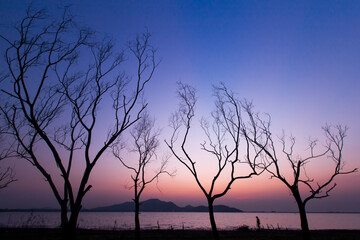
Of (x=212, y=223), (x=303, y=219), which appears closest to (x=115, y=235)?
(x=212, y=223)

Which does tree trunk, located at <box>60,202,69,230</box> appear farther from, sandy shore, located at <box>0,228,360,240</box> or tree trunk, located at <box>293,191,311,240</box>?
tree trunk, located at <box>293,191,311,240</box>

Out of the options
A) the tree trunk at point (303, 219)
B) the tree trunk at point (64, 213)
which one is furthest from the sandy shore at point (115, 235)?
the tree trunk at point (64, 213)

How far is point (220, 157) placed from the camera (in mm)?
18406

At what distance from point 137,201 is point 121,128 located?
40.7 ft

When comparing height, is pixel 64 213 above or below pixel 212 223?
above

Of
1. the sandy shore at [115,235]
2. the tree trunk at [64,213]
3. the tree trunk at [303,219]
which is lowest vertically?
the sandy shore at [115,235]

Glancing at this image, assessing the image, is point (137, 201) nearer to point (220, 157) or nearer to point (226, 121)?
point (220, 157)

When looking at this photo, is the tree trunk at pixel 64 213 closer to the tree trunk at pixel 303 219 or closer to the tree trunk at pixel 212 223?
the tree trunk at pixel 212 223

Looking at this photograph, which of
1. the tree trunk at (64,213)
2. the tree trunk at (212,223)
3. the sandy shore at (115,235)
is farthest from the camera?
the sandy shore at (115,235)

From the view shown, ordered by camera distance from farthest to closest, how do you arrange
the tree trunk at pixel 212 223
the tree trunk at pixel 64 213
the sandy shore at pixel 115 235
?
the sandy shore at pixel 115 235 < the tree trunk at pixel 212 223 < the tree trunk at pixel 64 213

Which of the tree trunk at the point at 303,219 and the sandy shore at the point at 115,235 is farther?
the sandy shore at the point at 115,235

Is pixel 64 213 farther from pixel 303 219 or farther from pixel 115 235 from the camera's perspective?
pixel 303 219

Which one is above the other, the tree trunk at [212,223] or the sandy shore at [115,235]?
the tree trunk at [212,223]

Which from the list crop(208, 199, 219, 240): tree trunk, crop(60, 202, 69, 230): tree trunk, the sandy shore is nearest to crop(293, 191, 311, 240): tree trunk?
crop(208, 199, 219, 240): tree trunk
